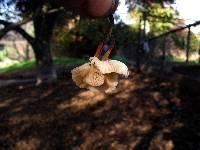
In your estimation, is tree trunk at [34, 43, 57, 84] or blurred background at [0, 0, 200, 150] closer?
blurred background at [0, 0, 200, 150]

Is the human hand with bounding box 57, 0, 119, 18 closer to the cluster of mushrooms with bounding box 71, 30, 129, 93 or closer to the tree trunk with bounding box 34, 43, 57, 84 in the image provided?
the cluster of mushrooms with bounding box 71, 30, 129, 93

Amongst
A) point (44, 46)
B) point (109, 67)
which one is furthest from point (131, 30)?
point (109, 67)

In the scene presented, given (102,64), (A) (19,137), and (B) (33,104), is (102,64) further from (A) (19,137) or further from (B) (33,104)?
(B) (33,104)

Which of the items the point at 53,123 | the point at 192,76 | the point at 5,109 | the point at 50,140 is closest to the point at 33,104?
the point at 5,109

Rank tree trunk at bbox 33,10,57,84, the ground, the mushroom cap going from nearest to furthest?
1. the mushroom cap
2. the ground
3. tree trunk at bbox 33,10,57,84

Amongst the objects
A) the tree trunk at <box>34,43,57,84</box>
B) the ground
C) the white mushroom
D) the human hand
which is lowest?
the ground

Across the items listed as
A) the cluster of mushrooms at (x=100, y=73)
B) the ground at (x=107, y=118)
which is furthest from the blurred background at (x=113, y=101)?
the cluster of mushrooms at (x=100, y=73)

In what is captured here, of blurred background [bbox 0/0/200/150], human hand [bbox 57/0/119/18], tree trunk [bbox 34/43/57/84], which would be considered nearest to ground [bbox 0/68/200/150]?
blurred background [bbox 0/0/200/150]

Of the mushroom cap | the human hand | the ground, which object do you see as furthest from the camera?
the ground
